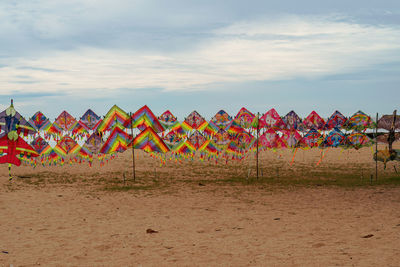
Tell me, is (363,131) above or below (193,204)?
above

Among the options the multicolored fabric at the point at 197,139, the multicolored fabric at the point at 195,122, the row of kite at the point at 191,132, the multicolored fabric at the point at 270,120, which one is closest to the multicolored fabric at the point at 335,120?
the row of kite at the point at 191,132

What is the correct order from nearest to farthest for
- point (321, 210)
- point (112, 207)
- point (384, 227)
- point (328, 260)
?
point (328, 260) < point (384, 227) < point (321, 210) < point (112, 207)

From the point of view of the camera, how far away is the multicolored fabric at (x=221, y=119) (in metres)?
39.8

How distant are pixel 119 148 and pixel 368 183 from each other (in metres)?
15.1

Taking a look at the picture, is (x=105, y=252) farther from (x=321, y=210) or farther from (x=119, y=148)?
(x=119, y=148)

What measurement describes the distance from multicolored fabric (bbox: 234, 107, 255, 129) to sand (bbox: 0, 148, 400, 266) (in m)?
15.9

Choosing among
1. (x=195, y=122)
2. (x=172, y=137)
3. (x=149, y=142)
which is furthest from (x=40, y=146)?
(x=195, y=122)

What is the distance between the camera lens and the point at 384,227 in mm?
10656

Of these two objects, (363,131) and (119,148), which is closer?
(119,148)

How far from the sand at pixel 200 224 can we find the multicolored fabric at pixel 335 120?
2053 cm

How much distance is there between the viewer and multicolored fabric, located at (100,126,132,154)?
87.5ft

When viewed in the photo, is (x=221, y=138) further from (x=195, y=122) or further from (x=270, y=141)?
(x=270, y=141)

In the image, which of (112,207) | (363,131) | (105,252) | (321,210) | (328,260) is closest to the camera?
(328,260)

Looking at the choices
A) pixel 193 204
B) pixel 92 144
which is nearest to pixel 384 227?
pixel 193 204
